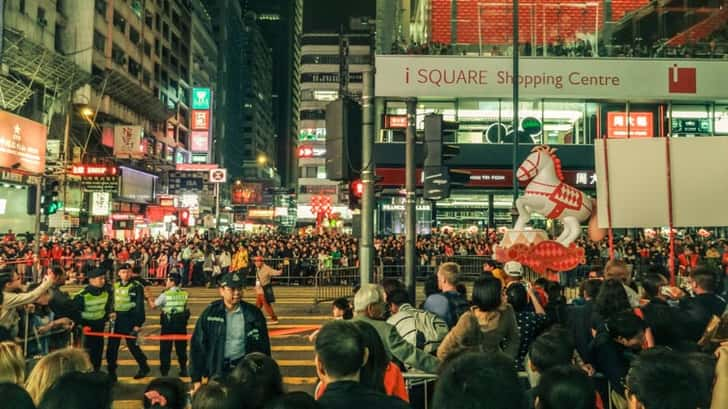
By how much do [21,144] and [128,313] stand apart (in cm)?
1492

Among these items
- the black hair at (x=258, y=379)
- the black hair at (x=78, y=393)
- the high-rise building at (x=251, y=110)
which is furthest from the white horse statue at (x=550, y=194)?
the high-rise building at (x=251, y=110)

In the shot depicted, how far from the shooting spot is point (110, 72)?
53844 mm

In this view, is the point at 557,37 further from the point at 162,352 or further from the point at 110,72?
the point at 110,72

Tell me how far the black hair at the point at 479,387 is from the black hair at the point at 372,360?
841 mm

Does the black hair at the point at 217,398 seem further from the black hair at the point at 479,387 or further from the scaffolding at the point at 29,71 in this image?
the scaffolding at the point at 29,71

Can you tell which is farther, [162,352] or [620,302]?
[162,352]

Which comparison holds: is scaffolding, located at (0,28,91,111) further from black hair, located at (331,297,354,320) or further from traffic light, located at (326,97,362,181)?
black hair, located at (331,297,354,320)

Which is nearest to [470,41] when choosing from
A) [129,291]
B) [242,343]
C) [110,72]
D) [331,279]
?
[331,279]

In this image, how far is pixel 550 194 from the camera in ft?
45.4

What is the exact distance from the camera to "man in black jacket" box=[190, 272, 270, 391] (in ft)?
20.1

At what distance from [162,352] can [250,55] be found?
155815 mm

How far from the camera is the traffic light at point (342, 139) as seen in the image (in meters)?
8.45

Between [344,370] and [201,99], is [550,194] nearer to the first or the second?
[344,370]

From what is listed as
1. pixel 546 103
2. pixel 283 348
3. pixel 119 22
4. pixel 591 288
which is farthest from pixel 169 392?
pixel 119 22
